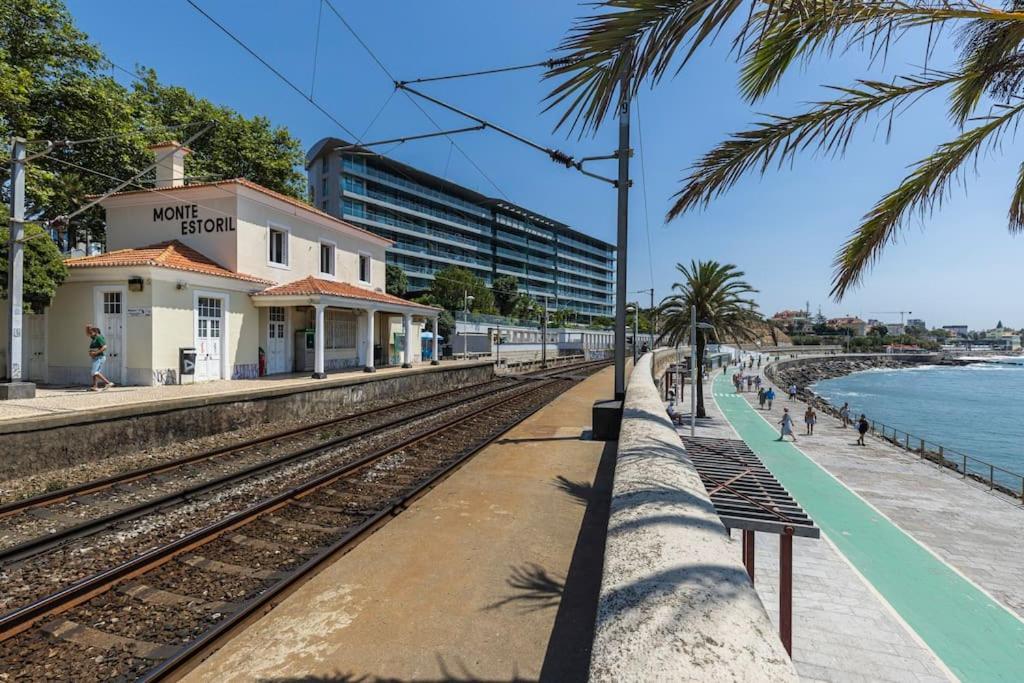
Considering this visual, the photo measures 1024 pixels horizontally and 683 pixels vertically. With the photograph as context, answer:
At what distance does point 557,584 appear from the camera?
151 inches

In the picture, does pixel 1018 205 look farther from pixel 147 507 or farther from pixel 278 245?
pixel 278 245

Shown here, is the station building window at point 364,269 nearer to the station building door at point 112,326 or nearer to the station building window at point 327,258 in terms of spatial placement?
the station building window at point 327,258

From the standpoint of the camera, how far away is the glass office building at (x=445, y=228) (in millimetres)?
57531

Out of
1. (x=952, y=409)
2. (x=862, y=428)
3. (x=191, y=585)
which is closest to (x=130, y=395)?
(x=191, y=585)

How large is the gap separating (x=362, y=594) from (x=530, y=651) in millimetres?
1535

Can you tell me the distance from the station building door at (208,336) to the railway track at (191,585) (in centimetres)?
1026

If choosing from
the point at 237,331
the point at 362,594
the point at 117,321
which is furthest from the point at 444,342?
the point at 362,594

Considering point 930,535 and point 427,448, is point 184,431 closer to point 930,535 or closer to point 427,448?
point 427,448

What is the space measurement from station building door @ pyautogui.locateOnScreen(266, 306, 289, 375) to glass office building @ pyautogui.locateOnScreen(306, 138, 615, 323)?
23.3 m

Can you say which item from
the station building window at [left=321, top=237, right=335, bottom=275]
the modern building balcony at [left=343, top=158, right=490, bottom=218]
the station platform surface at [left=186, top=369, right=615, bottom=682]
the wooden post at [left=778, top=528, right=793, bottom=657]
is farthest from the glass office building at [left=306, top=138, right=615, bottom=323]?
the wooden post at [left=778, top=528, right=793, bottom=657]

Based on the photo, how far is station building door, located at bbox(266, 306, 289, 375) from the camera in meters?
18.4

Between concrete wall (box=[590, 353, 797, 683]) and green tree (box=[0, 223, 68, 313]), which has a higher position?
green tree (box=[0, 223, 68, 313])

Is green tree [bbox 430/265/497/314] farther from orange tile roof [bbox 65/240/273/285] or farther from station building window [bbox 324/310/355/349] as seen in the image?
orange tile roof [bbox 65/240/273/285]

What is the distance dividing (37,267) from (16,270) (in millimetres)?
1488
